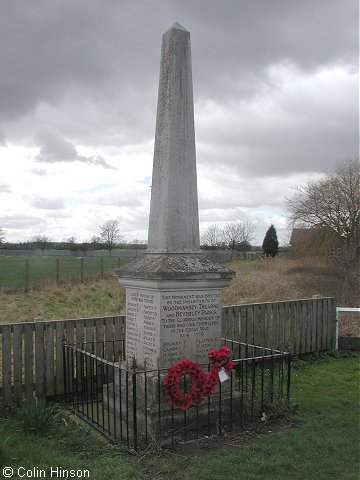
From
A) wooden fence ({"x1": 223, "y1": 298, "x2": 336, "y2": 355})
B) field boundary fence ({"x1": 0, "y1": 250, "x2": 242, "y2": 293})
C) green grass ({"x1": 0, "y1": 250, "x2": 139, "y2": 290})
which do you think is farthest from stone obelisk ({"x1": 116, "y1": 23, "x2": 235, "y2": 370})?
green grass ({"x1": 0, "y1": 250, "x2": 139, "y2": 290})

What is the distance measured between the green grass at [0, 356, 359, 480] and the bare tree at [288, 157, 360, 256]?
20.5 m

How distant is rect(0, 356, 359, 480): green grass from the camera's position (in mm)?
4523

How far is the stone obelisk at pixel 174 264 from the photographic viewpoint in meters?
5.89

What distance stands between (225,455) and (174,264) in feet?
7.24

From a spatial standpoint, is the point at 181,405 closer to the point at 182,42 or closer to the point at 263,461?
the point at 263,461

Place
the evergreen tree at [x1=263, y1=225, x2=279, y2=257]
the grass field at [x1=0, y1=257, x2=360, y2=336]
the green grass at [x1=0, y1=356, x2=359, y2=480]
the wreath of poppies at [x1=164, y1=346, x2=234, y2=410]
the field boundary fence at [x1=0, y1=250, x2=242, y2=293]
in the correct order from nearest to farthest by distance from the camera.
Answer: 1. the green grass at [x1=0, y1=356, x2=359, y2=480]
2. the wreath of poppies at [x1=164, y1=346, x2=234, y2=410]
3. the grass field at [x1=0, y1=257, x2=360, y2=336]
4. the field boundary fence at [x1=0, y1=250, x2=242, y2=293]
5. the evergreen tree at [x1=263, y1=225, x2=279, y2=257]

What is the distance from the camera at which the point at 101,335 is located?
735 centimetres

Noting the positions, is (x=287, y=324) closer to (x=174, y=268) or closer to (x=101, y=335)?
(x=101, y=335)

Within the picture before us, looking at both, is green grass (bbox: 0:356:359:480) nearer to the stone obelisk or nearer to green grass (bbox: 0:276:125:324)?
the stone obelisk

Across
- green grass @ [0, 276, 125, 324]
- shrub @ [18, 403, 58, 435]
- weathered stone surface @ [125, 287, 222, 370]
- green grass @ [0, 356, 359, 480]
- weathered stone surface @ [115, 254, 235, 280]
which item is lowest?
green grass @ [0, 356, 359, 480]

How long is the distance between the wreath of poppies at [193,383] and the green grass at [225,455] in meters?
0.49

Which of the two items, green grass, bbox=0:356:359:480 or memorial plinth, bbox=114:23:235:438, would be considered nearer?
green grass, bbox=0:356:359:480

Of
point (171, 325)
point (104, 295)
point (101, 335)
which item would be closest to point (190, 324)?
point (171, 325)

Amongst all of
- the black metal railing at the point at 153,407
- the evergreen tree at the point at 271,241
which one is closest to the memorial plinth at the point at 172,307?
the black metal railing at the point at 153,407
